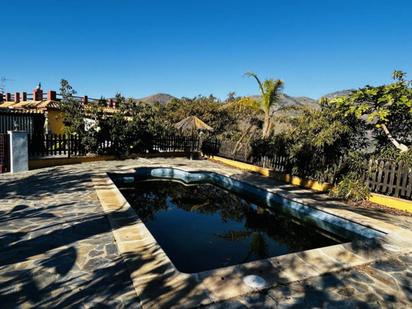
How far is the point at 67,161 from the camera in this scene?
1186 centimetres

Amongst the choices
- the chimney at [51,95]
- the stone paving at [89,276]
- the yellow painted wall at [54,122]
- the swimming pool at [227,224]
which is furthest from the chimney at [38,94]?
the stone paving at [89,276]

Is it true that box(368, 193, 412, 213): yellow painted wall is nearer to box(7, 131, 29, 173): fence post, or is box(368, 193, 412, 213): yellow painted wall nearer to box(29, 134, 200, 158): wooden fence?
box(29, 134, 200, 158): wooden fence

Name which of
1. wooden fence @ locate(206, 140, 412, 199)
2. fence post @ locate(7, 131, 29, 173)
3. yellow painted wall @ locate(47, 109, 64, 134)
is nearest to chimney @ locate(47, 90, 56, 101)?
yellow painted wall @ locate(47, 109, 64, 134)

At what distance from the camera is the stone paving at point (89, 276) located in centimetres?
281

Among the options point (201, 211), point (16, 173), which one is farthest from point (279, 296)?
point (16, 173)

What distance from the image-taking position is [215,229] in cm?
608

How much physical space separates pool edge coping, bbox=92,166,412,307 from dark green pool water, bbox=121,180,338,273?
0.75 metres

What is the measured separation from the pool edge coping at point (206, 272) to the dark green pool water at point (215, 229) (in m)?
0.75

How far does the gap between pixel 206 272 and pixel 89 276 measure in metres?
1.38

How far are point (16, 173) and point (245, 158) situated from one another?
9229 millimetres

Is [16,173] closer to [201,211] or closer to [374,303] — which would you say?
[201,211]

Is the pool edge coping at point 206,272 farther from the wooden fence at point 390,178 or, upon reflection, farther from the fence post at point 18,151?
the fence post at point 18,151

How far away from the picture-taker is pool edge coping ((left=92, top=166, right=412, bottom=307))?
287 centimetres

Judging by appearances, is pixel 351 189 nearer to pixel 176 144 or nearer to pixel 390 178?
pixel 390 178
